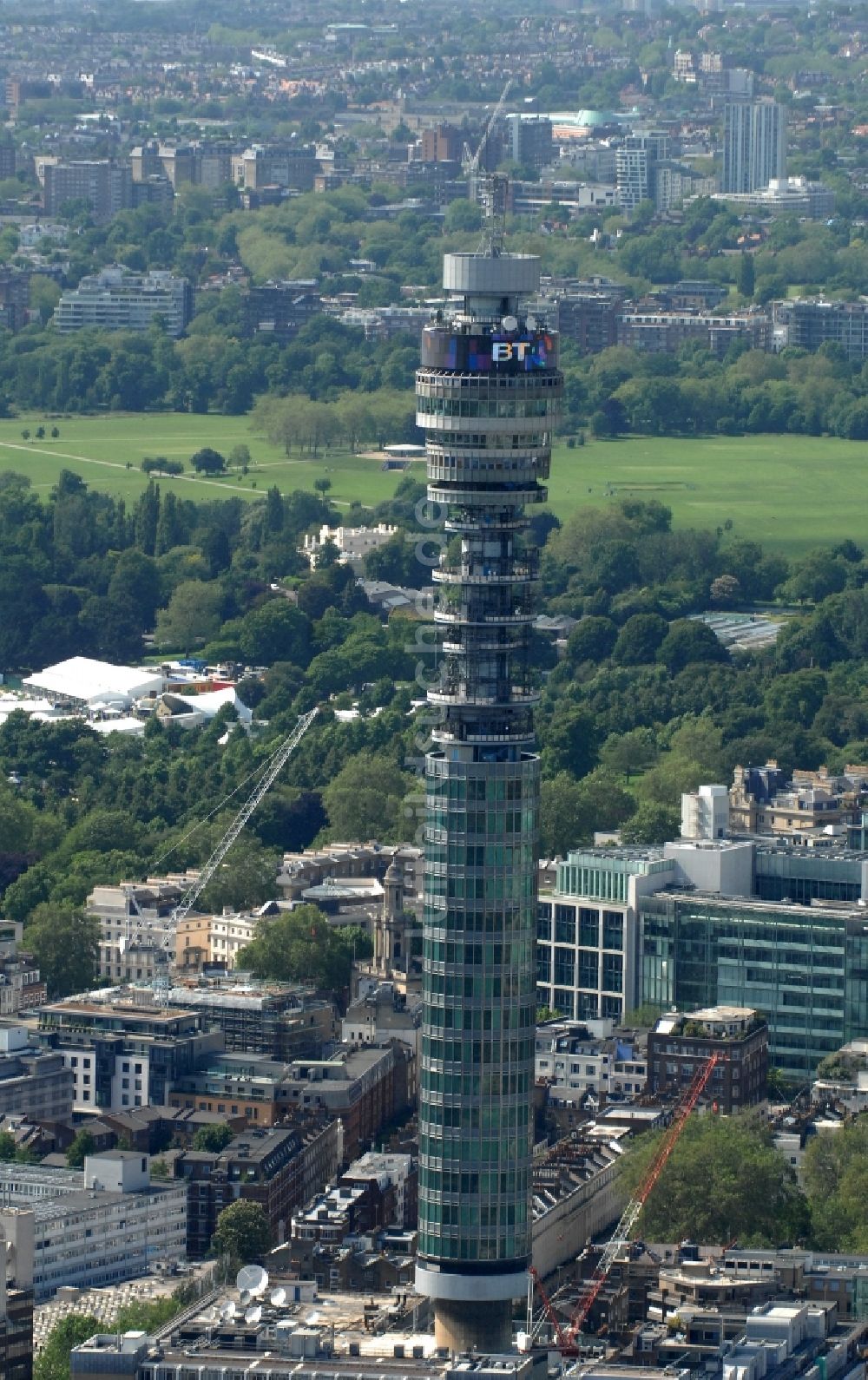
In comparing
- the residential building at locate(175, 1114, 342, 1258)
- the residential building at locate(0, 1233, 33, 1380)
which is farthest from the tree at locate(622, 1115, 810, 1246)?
the residential building at locate(0, 1233, 33, 1380)

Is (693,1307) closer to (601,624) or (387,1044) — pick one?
(387,1044)

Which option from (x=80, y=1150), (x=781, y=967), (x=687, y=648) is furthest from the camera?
(x=687, y=648)

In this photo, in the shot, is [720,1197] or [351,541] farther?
[351,541]

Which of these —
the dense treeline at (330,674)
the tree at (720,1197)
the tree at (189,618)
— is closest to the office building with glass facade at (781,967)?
the dense treeline at (330,674)

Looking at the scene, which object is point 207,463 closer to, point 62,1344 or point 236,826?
point 236,826

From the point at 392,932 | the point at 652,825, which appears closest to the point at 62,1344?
the point at 392,932

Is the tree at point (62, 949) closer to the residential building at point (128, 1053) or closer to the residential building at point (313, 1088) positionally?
the residential building at point (128, 1053)
